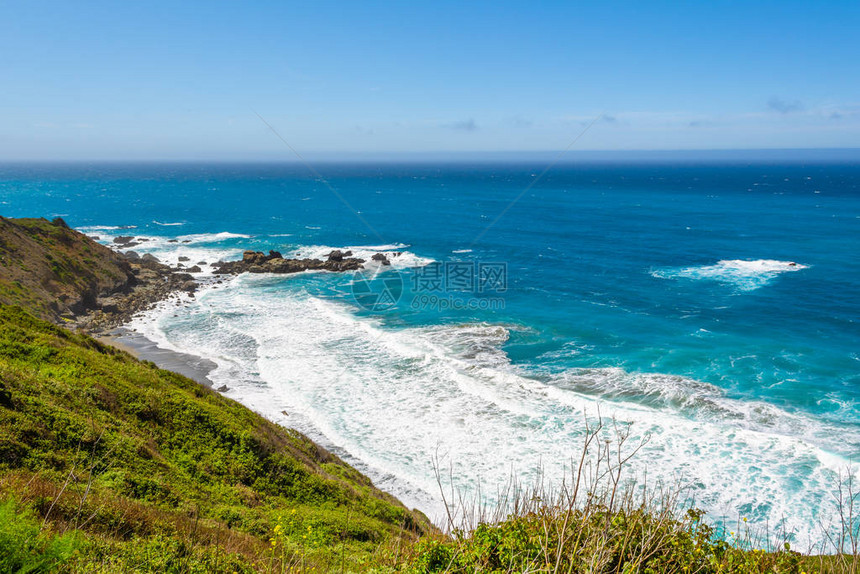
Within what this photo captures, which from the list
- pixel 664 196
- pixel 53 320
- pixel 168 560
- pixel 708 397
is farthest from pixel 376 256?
pixel 664 196

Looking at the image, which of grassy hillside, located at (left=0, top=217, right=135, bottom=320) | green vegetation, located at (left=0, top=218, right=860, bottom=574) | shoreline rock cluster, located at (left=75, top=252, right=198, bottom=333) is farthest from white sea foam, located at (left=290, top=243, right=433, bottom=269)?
green vegetation, located at (left=0, top=218, right=860, bottom=574)

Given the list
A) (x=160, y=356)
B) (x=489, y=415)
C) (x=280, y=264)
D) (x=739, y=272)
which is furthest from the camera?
(x=280, y=264)

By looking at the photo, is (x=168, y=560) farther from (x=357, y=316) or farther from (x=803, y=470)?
(x=357, y=316)

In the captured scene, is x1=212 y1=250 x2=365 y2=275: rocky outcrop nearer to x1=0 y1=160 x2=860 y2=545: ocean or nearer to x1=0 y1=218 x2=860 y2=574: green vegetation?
x1=0 y1=160 x2=860 y2=545: ocean

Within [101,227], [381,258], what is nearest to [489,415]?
[381,258]

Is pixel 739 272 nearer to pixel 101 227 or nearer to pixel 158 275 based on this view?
pixel 158 275

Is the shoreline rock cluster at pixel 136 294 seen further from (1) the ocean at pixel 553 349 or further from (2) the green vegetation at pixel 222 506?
(2) the green vegetation at pixel 222 506
